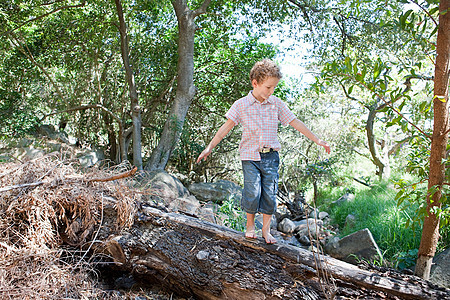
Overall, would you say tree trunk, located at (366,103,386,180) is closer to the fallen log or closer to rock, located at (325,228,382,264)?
rock, located at (325,228,382,264)

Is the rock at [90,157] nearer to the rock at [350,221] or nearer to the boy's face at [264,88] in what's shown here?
the rock at [350,221]

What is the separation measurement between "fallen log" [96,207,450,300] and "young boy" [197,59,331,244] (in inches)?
8.8

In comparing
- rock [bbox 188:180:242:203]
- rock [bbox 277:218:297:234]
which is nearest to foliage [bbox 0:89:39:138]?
rock [bbox 188:180:242:203]

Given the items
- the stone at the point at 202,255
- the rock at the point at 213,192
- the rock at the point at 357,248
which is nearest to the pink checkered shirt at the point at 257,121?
the stone at the point at 202,255

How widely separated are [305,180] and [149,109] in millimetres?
4907

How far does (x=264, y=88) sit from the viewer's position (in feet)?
9.91

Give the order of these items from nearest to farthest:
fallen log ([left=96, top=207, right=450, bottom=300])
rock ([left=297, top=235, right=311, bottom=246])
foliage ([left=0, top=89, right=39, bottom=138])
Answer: fallen log ([left=96, top=207, right=450, bottom=300])
rock ([left=297, top=235, right=311, bottom=246])
foliage ([left=0, top=89, right=39, bottom=138])

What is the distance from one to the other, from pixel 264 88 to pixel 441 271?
2.55 m

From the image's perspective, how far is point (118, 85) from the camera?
984 cm

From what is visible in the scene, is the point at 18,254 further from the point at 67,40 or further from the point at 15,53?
the point at 15,53

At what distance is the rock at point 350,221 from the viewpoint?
596 centimetres

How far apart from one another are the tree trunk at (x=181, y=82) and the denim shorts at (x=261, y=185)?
5.05 meters

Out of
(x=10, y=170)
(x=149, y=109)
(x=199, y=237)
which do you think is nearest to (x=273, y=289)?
(x=199, y=237)

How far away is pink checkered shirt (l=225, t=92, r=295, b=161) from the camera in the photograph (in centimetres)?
304
